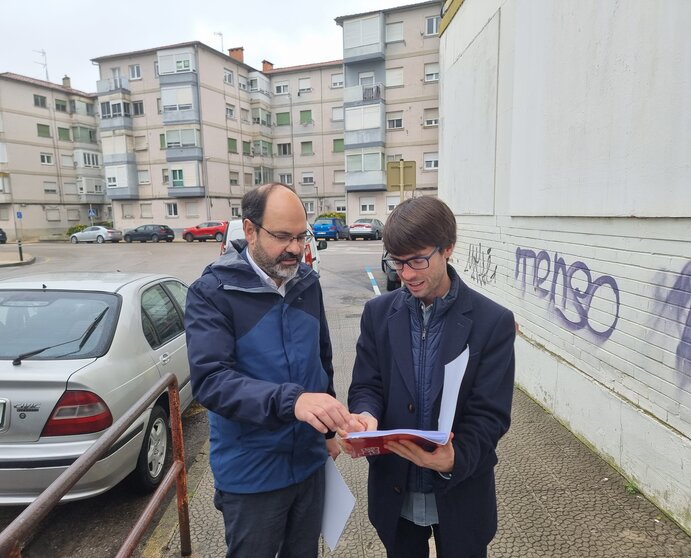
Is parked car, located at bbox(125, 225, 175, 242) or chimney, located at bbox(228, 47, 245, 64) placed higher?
chimney, located at bbox(228, 47, 245, 64)

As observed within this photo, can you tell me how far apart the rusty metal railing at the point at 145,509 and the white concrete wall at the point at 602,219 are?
294cm

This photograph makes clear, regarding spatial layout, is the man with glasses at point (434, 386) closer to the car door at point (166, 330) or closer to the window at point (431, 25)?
the car door at point (166, 330)

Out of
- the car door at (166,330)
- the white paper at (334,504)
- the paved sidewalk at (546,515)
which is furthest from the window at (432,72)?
the white paper at (334,504)

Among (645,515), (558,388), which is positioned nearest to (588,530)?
(645,515)

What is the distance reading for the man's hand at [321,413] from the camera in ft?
4.92

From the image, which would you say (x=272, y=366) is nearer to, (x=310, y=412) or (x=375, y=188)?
(x=310, y=412)

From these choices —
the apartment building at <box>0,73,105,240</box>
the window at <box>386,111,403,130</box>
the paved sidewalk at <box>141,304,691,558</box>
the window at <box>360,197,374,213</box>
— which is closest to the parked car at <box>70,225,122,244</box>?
the apartment building at <box>0,73,105,240</box>

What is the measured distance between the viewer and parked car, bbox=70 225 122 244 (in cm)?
3606

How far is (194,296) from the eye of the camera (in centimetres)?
180

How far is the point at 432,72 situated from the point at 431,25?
125 inches

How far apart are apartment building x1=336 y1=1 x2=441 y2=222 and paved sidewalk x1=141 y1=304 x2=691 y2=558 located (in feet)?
105

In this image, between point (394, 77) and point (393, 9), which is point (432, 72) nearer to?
point (394, 77)

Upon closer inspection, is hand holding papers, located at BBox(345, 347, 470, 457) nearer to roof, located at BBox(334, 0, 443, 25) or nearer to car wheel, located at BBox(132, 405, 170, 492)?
car wheel, located at BBox(132, 405, 170, 492)

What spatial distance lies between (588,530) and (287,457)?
2138 millimetres
